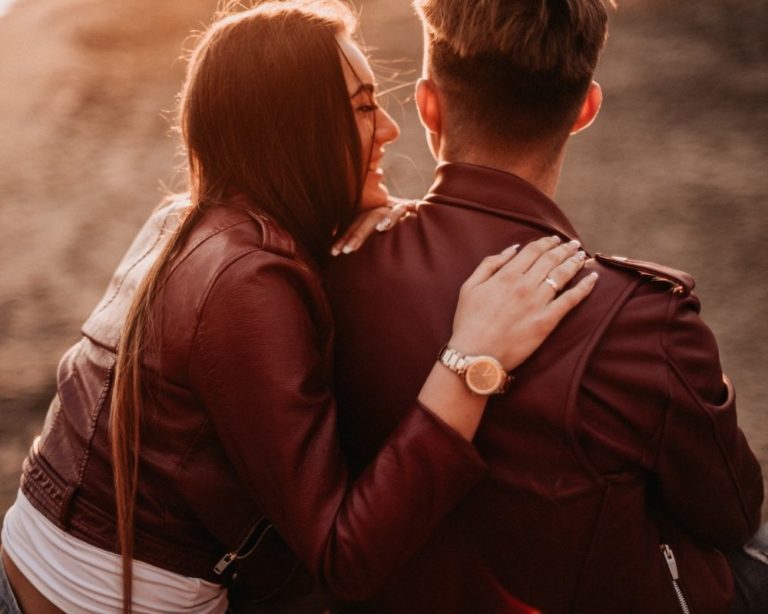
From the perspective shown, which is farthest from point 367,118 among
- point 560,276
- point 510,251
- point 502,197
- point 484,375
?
point 484,375

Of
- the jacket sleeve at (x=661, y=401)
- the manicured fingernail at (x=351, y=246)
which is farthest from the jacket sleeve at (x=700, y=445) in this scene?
the manicured fingernail at (x=351, y=246)

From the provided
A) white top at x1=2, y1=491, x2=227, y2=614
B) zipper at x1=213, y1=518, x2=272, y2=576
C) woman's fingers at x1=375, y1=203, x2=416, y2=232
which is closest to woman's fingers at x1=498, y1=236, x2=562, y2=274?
woman's fingers at x1=375, y1=203, x2=416, y2=232

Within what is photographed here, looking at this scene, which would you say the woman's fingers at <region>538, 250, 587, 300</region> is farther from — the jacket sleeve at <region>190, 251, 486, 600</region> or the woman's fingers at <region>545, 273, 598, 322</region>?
the jacket sleeve at <region>190, 251, 486, 600</region>

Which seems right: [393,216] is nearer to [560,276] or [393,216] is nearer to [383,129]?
[383,129]

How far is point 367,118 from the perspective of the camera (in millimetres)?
1978

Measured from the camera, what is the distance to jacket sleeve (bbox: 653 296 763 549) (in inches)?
63.7

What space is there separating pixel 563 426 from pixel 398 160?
454cm

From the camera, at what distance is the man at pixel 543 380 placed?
1.63 metres

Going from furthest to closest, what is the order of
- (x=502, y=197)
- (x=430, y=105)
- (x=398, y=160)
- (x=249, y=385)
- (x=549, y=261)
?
(x=398, y=160), (x=430, y=105), (x=502, y=197), (x=549, y=261), (x=249, y=385)

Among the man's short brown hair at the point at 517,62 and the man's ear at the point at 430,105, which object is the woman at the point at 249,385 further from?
the man's short brown hair at the point at 517,62

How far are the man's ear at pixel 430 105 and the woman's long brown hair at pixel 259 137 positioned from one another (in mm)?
228

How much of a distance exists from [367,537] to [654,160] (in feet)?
15.0

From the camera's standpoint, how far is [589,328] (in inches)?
64.3

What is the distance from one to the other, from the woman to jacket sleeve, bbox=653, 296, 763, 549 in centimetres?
24
